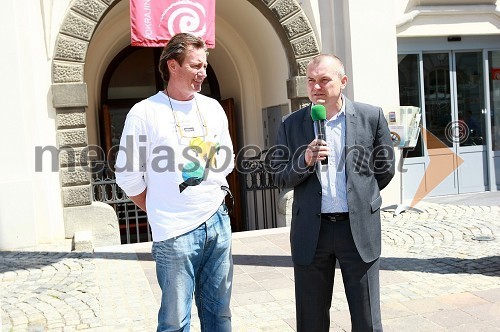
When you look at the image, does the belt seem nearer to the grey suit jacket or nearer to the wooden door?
the grey suit jacket

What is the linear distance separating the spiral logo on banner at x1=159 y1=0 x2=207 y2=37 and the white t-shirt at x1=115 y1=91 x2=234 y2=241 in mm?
5689

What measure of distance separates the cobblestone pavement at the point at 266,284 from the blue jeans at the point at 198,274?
1363 millimetres

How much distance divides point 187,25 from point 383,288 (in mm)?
5097

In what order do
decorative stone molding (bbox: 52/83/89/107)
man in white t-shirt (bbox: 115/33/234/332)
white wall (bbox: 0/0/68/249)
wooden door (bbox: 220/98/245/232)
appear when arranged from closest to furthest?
man in white t-shirt (bbox: 115/33/234/332) < white wall (bbox: 0/0/68/249) < decorative stone molding (bbox: 52/83/89/107) < wooden door (bbox: 220/98/245/232)

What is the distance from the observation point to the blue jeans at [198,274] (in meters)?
2.88

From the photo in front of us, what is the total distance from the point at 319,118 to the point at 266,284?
10.3 feet

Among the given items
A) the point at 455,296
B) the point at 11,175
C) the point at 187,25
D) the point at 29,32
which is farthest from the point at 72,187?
the point at 455,296

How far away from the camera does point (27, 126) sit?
811cm

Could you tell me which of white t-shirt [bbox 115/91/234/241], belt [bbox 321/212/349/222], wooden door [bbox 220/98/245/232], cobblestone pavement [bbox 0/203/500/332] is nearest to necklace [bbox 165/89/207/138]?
white t-shirt [bbox 115/91/234/241]

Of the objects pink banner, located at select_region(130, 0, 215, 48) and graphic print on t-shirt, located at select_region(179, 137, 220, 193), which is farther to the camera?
pink banner, located at select_region(130, 0, 215, 48)

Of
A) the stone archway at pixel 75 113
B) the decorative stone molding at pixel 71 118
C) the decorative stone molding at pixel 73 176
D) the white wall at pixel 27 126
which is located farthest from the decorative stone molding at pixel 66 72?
the decorative stone molding at pixel 73 176

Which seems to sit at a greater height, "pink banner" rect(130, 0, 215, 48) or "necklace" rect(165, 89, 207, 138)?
"pink banner" rect(130, 0, 215, 48)

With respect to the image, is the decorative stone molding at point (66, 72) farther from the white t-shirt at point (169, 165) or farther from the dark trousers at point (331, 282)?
the dark trousers at point (331, 282)

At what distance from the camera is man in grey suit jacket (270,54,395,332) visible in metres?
2.99
